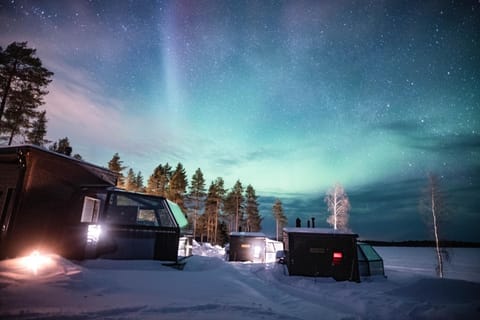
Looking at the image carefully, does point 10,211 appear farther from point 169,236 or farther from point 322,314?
point 322,314

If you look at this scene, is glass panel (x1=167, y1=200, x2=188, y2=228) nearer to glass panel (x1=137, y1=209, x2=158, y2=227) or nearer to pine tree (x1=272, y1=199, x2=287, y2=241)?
glass panel (x1=137, y1=209, x2=158, y2=227)

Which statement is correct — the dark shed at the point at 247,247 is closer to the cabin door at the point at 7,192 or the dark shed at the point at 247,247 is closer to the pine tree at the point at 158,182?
the cabin door at the point at 7,192

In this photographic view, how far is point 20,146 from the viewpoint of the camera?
898 centimetres

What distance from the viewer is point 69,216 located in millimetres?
9664

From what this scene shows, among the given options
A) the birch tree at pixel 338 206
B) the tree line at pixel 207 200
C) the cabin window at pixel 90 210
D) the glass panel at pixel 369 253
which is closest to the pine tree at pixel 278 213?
the tree line at pixel 207 200

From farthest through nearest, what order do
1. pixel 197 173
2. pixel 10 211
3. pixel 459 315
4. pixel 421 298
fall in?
pixel 197 173, pixel 10 211, pixel 421 298, pixel 459 315

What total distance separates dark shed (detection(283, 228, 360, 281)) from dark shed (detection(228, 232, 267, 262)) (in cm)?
1060

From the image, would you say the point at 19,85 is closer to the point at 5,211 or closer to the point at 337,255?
the point at 5,211

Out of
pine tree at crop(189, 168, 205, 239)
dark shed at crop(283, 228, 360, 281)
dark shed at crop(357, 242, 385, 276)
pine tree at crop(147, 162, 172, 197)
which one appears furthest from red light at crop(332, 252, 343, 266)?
pine tree at crop(189, 168, 205, 239)

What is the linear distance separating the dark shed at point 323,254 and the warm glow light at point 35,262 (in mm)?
9719

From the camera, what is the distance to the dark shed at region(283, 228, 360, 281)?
11570mm

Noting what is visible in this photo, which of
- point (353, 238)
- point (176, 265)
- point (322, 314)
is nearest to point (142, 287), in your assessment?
point (176, 265)

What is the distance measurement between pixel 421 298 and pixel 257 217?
42.6 metres

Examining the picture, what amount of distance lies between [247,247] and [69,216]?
15.6m
